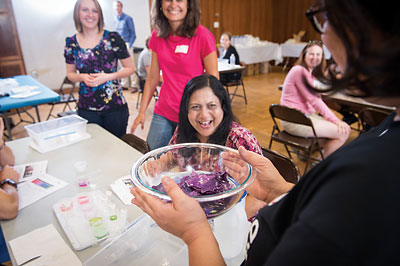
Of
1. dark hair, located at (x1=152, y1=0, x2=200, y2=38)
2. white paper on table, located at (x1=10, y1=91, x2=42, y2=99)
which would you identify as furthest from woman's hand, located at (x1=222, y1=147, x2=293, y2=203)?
white paper on table, located at (x1=10, y1=91, x2=42, y2=99)

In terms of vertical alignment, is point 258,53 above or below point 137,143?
above

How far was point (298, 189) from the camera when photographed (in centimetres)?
43

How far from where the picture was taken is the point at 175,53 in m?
2.18

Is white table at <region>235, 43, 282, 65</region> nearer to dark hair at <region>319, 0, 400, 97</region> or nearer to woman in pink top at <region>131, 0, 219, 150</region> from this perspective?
woman in pink top at <region>131, 0, 219, 150</region>

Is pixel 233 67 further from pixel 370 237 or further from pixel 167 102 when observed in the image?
pixel 370 237

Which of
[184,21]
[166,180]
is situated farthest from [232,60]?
[166,180]

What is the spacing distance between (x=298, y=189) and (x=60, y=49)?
7246 millimetres

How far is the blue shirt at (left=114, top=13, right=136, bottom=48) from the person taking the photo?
6.71m

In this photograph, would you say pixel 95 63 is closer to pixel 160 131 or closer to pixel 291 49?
pixel 160 131

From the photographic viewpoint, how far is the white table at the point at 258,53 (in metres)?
7.96

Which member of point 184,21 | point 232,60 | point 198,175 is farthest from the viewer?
point 232,60

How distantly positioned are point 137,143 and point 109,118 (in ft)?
2.05

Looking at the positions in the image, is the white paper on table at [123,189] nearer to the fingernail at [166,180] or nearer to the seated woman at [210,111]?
the seated woman at [210,111]

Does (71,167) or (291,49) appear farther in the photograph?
(291,49)
